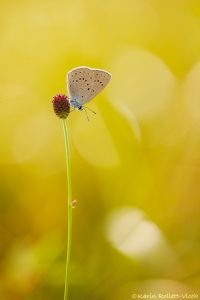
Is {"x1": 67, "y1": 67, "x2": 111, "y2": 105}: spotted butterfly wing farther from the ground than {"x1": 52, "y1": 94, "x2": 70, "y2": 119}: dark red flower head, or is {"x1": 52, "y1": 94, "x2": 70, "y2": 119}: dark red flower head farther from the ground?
{"x1": 67, "y1": 67, "x2": 111, "y2": 105}: spotted butterfly wing

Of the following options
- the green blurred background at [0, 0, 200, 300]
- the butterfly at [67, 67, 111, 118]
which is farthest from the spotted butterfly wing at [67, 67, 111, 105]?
the green blurred background at [0, 0, 200, 300]

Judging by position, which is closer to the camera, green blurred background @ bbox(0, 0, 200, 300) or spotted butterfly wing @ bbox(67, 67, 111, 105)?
spotted butterfly wing @ bbox(67, 67, 111, 105)

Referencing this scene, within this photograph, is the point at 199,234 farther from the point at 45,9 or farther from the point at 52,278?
the point at 45,9

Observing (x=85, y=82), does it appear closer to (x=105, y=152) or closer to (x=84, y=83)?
(x=84, y=83)

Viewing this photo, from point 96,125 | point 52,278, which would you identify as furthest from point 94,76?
point 52,278

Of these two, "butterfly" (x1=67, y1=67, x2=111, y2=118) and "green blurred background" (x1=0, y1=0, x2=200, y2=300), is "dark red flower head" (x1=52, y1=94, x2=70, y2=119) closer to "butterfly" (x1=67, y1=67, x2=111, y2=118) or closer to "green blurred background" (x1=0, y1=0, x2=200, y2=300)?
"butterfly" (x1=67, y1=67, x2=111, y2=118)

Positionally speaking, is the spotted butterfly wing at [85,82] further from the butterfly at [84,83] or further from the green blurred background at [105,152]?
the green blurred background at [105,152]
